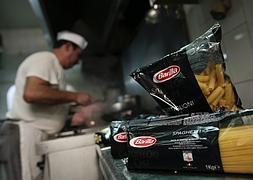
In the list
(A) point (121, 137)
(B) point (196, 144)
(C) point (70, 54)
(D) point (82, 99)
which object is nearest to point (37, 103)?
(D) point (82, 99)

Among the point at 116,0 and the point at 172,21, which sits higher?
the point at 116,0

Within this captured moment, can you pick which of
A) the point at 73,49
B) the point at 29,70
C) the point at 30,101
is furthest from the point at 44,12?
the point at 30,101

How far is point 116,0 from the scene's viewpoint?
56.4 inches

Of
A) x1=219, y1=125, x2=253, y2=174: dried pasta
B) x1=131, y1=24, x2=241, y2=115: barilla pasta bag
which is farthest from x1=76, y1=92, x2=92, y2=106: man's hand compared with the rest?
x1=219, y1=125, x2=253, y2=174: dried pasta

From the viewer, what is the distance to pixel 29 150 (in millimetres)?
1289

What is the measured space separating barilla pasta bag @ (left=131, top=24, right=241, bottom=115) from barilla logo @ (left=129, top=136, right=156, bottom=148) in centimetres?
9

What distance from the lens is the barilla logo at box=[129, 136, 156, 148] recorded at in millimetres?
454

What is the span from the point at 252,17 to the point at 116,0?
0.87 meters

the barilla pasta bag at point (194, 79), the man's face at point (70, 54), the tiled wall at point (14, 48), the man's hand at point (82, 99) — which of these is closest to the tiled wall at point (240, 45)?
the barilla pasta bag at point (194, 79)

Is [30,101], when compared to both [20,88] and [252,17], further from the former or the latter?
[252,17]

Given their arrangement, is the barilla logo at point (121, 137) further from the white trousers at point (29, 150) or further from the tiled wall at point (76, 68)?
the tiled wall at point (76, 68)

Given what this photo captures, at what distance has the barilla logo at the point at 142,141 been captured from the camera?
0.45m

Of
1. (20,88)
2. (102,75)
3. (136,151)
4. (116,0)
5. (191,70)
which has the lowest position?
(136,151)

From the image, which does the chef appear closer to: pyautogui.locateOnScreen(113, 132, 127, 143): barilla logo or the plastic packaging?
pyautogui.locateOnScreen(113, 132, 127, 143): barilla logo
